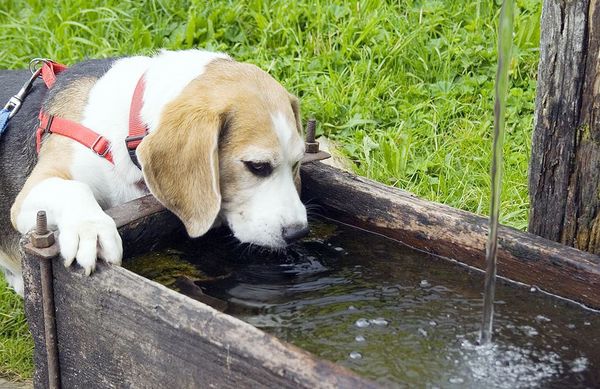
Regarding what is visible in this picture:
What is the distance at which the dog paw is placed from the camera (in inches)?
116

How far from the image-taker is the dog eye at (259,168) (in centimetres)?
339

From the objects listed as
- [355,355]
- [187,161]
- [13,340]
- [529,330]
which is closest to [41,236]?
[187,161]

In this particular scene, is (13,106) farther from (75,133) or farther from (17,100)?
(75,133)

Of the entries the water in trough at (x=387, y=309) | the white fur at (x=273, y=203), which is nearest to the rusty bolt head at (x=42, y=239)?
the water in trough at (x=387, y=309)

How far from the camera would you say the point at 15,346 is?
3990 mm

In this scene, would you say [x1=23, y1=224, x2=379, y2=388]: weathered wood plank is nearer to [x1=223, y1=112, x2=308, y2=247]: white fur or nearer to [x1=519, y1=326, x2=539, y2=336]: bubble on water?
[x1=223, y1=112, x2=308, y2=247]: white fur

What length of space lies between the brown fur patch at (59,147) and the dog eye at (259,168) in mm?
658

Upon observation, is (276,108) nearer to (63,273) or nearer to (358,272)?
(358,272)

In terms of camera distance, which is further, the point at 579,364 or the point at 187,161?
the point at 187,161

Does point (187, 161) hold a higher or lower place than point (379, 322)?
higher

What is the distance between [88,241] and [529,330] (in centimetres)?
138

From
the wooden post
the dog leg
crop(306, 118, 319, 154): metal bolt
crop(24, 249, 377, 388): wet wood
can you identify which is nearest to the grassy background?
crop(306, 118, 319, 154): metal bolt

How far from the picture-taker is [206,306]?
2.71m

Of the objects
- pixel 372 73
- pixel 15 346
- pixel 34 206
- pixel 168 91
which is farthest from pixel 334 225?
pixel 372 73
